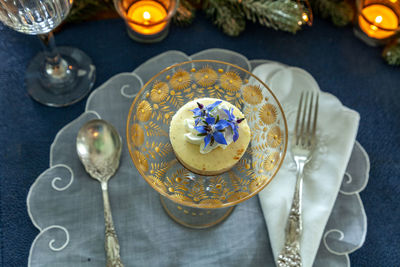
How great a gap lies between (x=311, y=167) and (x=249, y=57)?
0.29 meters

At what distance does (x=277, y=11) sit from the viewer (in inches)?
36.8

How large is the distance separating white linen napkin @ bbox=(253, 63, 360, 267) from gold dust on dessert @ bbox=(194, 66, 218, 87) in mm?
152

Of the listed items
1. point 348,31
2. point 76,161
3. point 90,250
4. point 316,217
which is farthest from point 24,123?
point 348,31

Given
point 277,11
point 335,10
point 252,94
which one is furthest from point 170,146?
point 335,10

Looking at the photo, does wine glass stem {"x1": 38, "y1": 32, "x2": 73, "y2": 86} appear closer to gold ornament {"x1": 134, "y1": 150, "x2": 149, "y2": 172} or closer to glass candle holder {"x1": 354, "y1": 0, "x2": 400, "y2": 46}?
gold ornament {"x1": 134, "y1": 150, "x2": 149, "y2": 172}

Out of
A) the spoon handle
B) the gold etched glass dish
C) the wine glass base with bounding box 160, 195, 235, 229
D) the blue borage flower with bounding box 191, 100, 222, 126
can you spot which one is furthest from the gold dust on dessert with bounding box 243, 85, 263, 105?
the spoon handle

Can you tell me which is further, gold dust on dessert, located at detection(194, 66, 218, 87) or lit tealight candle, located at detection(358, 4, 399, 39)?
lit tealight candle, located at detection(358, 4, 399, 39)

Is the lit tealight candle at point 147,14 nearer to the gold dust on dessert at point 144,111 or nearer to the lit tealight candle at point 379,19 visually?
the gold dust on dessert at point 144,111

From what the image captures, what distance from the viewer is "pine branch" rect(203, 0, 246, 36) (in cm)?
96

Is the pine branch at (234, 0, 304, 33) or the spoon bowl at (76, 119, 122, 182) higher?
the pine branch at (234, 0, 304, 33)

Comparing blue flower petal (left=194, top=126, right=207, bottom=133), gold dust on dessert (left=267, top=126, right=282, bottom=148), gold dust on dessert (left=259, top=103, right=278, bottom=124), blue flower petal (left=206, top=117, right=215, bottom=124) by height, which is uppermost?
blue flower petal (left=206, top=117, right=215, bottom=124)

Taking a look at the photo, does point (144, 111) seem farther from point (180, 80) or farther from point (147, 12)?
point (147, 12)

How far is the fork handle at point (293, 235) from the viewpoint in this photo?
77cm

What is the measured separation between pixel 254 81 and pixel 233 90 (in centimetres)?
4
